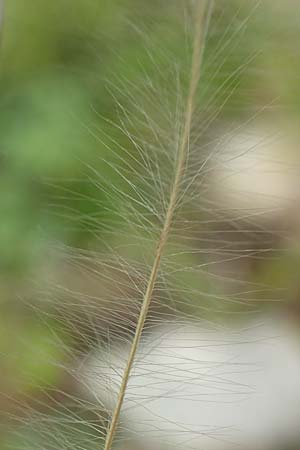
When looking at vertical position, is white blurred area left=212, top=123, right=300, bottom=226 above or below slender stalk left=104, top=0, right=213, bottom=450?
above

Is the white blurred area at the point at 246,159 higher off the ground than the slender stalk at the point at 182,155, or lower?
higher

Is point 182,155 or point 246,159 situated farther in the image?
point 246,159

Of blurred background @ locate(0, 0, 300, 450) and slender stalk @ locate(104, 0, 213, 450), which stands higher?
blurred background @ locate(0, 0, 300, 450)

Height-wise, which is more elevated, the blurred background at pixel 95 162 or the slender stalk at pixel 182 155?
the blurred background at pixel 95 162

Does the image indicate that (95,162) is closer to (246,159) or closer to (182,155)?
(246,159)

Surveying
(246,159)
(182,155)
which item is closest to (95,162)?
(246,159)

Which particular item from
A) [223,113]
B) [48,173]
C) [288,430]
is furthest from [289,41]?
[288,430]

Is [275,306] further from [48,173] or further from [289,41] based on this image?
[289,41]

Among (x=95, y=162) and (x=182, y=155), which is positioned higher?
(x=95, y=162)
